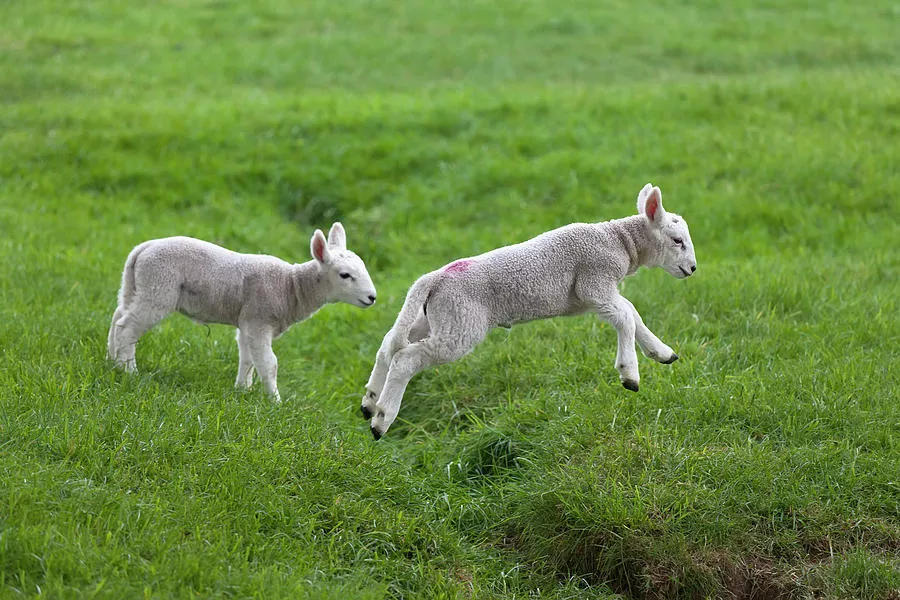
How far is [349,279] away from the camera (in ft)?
18.8

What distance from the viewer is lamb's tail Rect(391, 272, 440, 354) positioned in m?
4.63

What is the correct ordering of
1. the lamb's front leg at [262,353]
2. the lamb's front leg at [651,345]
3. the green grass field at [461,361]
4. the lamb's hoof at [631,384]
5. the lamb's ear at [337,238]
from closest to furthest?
the lamb's hoof at [631,384], the lamb's front leg at [651,345], the green grass field at [461,361], the lamb's ear at [337,238], the lamb's front leg at [262,353]

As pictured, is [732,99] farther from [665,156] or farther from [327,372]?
[327,372]

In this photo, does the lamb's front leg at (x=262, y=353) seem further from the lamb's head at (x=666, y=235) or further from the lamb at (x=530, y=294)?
the lamb's head at (x=666, y=235)

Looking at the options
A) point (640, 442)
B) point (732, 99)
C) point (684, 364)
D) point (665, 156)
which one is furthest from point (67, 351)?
point (732, 99)

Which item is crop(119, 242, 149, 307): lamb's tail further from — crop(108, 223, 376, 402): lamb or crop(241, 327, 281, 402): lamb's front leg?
crop(241, 327, 281, 402): lamb's front leg

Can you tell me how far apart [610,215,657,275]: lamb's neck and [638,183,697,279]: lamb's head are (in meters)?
0.03

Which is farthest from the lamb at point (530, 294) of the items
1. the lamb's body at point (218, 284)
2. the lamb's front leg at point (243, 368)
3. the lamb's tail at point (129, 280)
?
the lamb's tail at point (129, 280)

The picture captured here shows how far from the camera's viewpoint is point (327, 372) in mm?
7914

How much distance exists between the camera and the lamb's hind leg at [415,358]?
4551 millimetres

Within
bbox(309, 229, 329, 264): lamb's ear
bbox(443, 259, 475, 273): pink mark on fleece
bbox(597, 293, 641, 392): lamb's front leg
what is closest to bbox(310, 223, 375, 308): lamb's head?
bbox(309, 229, 329, 264): lamb's ear

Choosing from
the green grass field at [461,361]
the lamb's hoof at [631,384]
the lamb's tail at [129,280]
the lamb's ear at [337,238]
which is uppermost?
the lamb's ear at [337,238]

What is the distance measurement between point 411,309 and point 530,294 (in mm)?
566

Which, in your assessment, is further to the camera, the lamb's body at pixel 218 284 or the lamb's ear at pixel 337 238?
the lamb's body at pixel 218 284
